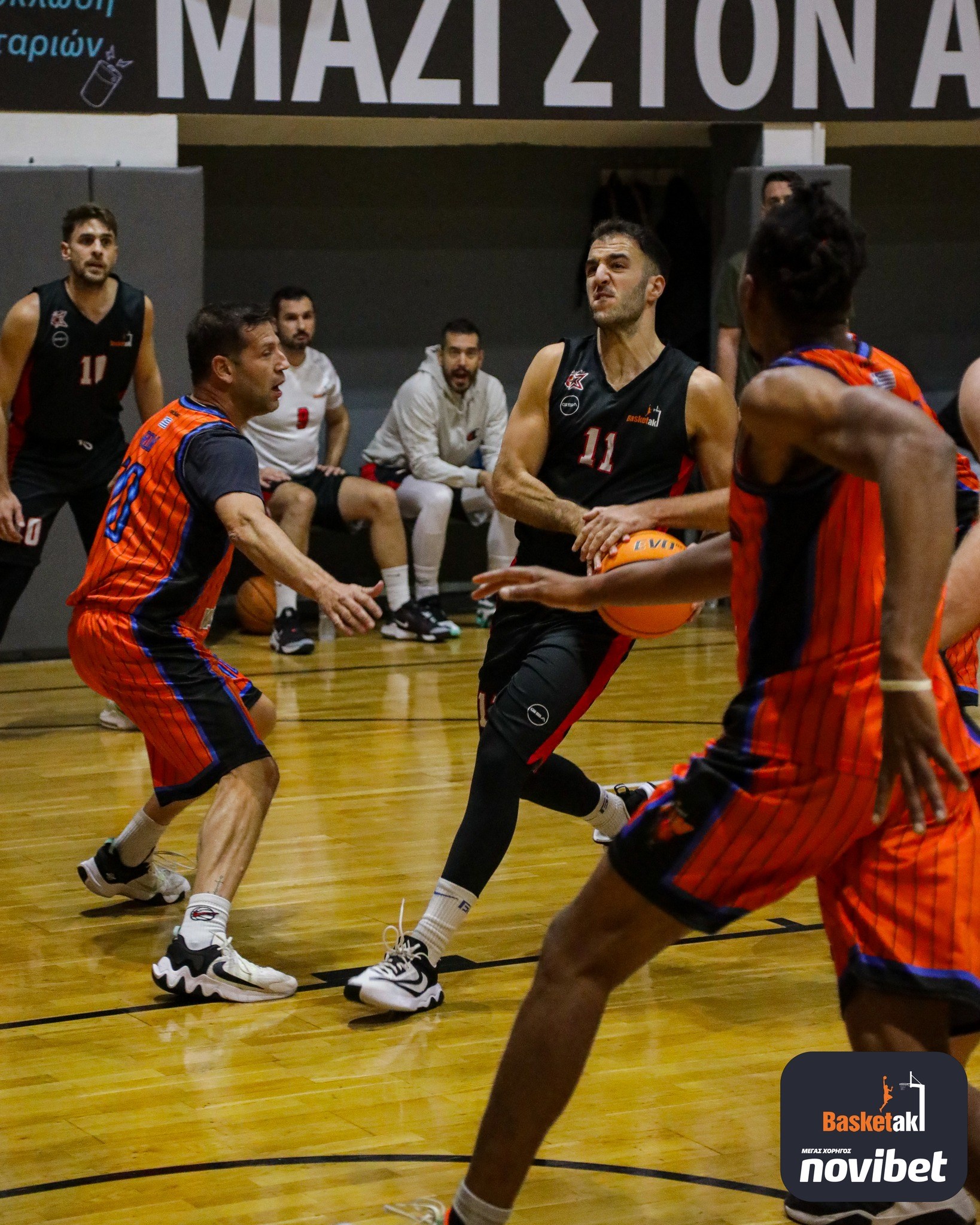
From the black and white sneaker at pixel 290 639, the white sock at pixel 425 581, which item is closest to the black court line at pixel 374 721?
the black and white sneaker at pixel 290 639

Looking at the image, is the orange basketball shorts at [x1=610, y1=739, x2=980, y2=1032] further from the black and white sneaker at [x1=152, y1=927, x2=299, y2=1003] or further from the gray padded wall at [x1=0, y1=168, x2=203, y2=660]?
the gray padded wall at [x1=0, y1=168, x2=203, y2=660]

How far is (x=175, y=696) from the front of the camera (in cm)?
431

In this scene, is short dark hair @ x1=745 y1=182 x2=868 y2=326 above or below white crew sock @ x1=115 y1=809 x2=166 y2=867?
above

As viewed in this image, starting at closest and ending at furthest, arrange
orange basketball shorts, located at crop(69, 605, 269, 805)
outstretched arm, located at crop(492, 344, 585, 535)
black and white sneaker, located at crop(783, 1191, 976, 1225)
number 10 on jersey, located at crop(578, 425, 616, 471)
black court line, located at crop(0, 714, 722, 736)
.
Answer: black and white sneaker, located at crop(783, 1191, 976, 1225) → orange basketball shorts, located at crop(69, 605, 269, 805) → outstretched arm, located at crop(492, 344, 585, 535) → number 10 on jersey, located at crop(578, 425, 616, 471) → black court line, located at crop(0, 714, 722, 736)

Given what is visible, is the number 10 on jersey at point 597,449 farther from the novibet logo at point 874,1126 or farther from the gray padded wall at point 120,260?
the gray padded wall at point 120,260

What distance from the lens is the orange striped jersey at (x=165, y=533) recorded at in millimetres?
4297

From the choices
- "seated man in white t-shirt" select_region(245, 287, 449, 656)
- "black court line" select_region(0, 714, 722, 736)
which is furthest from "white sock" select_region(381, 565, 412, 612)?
"black court line" select_region(0, 714, 722, 736)

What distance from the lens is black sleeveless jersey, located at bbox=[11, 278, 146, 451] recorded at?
7.52 m

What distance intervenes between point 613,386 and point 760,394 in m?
2.30

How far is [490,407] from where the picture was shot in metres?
9.80

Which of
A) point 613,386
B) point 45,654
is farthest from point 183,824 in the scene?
point 45,654

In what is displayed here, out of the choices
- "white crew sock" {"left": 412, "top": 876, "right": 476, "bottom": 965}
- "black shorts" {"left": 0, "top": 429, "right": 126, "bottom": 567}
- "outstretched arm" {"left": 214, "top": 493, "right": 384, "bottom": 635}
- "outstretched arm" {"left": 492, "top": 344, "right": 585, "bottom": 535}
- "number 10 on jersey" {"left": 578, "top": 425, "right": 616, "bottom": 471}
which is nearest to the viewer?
"outstretched arm" {"left": 214, "top": 493, "right": 384, "bottom": 635}

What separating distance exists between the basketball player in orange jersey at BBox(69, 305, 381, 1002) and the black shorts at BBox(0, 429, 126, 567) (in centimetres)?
297

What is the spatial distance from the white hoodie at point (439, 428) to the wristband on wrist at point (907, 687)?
7410 millimetres
